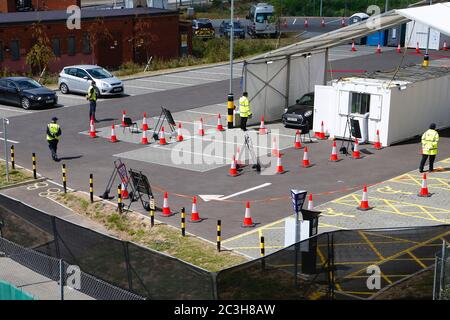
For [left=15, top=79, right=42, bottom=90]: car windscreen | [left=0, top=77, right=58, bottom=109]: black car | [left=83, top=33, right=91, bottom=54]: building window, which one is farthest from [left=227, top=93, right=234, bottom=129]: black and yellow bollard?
[left=83, top=33, right=91, bottom=54]: building window

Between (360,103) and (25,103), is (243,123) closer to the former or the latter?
(360,103)

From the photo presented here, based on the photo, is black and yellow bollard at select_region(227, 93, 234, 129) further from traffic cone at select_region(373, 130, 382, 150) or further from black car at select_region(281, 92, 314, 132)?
traffic cone at select_region(373, 130, 382, 150)

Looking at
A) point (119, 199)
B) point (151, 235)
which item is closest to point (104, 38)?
point (119, 199)

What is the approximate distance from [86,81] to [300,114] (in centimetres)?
1205

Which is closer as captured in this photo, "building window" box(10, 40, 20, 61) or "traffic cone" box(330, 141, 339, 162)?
"traffic cone" box(330, 141, 339, 162)

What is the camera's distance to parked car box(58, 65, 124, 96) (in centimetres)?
3659

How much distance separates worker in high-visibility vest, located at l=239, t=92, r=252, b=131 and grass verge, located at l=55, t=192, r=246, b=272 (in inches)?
370

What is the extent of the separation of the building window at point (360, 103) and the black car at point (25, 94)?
14094 mm

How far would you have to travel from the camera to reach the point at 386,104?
26.8 meters

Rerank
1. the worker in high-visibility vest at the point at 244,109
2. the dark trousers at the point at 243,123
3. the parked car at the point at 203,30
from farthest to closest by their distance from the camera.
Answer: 1. the parked car at the point at 203,30
2. the dark trousers at the point at 243,123
3. the worker in high-visibility vest at the point at 244,109

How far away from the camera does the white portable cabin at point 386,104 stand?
27.1m

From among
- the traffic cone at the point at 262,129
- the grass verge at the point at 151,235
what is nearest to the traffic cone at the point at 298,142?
the traffic cone at the point at 262,129

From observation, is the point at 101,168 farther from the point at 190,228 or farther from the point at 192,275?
the point at 192,275

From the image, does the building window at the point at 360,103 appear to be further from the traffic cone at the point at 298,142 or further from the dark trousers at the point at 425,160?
the dark trousers at the point at 425,160
